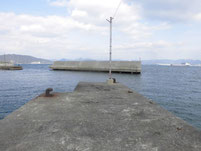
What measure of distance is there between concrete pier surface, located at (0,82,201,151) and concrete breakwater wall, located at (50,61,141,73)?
56912 mm

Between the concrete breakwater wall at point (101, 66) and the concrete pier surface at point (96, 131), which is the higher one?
the concrete breakwater wall at point (101, 66)

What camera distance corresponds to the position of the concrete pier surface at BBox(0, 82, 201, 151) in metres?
3.85

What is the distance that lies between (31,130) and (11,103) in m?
14.5

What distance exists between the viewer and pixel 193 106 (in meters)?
17.1

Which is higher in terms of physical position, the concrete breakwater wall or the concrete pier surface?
the concrete breakwater wall

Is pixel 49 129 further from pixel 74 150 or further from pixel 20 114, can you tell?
pixel 20 114

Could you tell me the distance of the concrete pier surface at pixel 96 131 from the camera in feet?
12.6

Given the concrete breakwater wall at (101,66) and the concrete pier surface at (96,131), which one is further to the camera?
the concrete breakwater wall at (101,66)

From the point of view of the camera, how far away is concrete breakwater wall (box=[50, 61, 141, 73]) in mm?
62562

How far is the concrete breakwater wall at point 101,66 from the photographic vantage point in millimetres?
62562

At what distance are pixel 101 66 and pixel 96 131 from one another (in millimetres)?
65762

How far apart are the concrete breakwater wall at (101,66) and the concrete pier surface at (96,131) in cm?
5691

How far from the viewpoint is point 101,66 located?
230 ft

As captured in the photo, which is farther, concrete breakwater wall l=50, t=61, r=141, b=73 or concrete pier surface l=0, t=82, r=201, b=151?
concrete breakwater wall l=50, t=61, r=141, b=73
